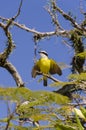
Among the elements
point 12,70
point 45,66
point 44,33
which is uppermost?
point 44,33

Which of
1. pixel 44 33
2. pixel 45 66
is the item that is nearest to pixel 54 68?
pixel 45 66

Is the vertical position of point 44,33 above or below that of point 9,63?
above

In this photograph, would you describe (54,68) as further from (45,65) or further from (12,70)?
(12,70)

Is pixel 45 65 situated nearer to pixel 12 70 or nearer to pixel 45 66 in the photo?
pixel 45 66

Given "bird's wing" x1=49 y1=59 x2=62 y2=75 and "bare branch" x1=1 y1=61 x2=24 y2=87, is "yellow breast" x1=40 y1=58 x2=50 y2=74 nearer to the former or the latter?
"bird's wing" x1=49 y1=59 x2=62 y2=75

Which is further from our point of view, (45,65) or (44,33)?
(45,65)

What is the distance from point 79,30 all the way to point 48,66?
0.79 metres

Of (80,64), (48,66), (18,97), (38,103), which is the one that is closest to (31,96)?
(18,97)

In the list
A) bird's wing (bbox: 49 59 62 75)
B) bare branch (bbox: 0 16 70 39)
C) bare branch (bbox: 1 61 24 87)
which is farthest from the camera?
bird's wing (bbox: 49 59 62 75)

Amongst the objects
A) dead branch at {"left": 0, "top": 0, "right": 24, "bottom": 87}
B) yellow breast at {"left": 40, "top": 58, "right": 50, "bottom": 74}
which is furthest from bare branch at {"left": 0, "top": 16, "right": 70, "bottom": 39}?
yellow breast at {"left": 40, "top": 58, "right": 50, "bottom": 74}

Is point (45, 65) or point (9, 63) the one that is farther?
point (45, 65)

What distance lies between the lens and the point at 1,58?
5.78m

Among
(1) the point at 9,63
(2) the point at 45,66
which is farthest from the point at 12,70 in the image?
(2) the point at 45,66

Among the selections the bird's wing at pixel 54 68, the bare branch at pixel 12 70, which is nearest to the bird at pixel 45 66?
the bird's wing at pixel 54 68
